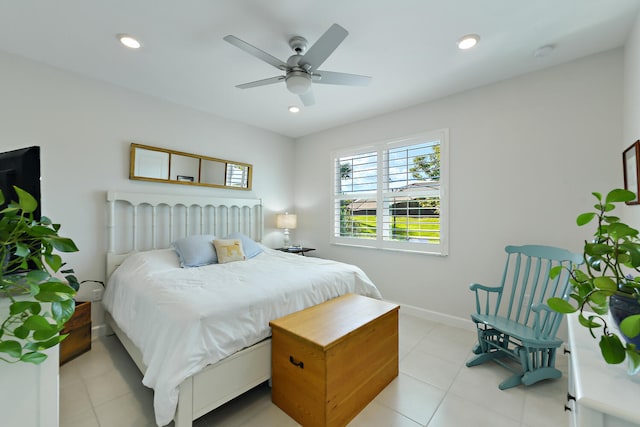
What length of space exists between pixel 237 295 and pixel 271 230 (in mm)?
2605

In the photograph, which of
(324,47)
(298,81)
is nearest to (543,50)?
(324,47)

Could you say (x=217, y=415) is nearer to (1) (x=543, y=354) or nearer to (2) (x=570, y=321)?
(2) (x=570, y=321)

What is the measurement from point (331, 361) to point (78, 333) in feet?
7.56

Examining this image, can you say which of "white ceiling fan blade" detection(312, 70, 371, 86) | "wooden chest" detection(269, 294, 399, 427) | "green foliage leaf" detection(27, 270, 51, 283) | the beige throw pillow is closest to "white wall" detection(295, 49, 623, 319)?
"wooden chest" detection(269, 294, 399, 427)

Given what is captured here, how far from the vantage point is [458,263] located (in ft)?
9.68

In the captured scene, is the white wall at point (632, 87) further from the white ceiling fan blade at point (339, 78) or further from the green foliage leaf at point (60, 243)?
the green foliage leaf at point (60, 243)

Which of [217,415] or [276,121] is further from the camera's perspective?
[276,121]

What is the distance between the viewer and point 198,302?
5.35 feet

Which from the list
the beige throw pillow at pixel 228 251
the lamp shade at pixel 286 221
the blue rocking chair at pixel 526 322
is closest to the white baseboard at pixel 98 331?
the beige throw pillow at pixel 228 251

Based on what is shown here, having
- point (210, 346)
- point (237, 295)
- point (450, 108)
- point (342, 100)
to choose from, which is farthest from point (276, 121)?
point (210, 346)

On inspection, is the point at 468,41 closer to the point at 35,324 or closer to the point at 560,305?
the point at 560,305

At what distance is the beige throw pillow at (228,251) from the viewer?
2.90 metres

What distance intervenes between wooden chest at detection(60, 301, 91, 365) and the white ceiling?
2191 mm

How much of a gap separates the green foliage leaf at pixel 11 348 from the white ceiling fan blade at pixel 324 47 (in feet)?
5.92
